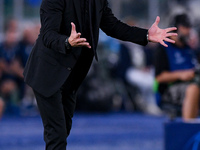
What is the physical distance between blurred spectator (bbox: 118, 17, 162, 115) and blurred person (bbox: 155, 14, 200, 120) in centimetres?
650

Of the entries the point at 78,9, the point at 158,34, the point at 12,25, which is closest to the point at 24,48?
the point at 12,25

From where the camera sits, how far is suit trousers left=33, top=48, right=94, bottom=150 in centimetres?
527

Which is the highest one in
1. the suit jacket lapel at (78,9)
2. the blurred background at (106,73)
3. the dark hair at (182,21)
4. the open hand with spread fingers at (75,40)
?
the suit jacket lapel at (78,9)

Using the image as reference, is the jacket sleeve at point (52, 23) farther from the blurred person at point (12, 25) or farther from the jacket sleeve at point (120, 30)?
the blurred person at point (12, 25)

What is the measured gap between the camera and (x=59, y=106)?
17.6 ft

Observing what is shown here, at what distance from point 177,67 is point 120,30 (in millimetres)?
3313

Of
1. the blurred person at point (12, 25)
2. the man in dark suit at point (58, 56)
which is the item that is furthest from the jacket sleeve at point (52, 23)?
the blurred person at point (12, 25)

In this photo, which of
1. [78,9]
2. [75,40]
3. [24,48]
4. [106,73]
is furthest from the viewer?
[106,73]

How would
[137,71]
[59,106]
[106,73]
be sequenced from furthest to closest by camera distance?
[106,73] < [137,71] < [59,106]

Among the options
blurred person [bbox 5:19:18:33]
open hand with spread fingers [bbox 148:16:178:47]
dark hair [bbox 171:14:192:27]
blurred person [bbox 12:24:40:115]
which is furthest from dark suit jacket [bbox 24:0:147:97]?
blurred person [bbox 12:24:40:115]

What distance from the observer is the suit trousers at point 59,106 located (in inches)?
208

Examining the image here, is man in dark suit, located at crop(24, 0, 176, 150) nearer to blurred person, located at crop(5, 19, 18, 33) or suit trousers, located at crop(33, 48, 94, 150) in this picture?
suit trousers, located at crop(33, 48, 94, 150)

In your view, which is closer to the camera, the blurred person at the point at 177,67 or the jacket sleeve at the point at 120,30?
the jacket sleeve at the point at 120,30

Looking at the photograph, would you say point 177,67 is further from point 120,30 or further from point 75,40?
point 75,40
